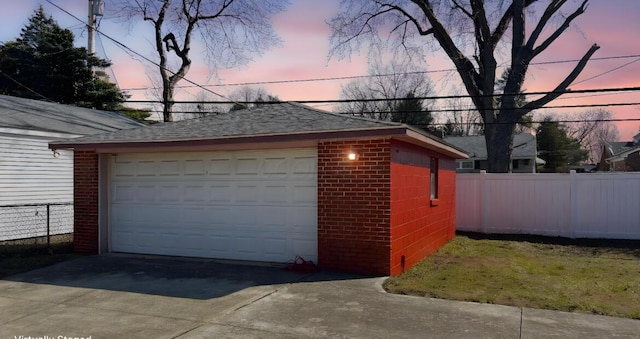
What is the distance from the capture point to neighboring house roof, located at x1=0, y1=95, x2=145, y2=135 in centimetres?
1302

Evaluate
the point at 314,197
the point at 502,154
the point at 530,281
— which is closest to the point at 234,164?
the point at 314,197

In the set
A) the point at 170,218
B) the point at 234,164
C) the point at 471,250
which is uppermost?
the point at 234,164

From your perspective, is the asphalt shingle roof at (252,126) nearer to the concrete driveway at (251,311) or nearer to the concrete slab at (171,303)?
the concrete driveway at (251,311)

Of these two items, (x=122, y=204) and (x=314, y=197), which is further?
(x=122, y=204)

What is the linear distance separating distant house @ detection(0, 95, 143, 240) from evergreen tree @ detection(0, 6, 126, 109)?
13296mm

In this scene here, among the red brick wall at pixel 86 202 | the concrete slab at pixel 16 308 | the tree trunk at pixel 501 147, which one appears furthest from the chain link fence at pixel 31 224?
the tree trunk at pixel 501 147

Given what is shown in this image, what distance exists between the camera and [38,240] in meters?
12.5

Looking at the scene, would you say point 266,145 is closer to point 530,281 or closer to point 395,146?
point 395,146

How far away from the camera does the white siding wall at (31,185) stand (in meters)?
12.2

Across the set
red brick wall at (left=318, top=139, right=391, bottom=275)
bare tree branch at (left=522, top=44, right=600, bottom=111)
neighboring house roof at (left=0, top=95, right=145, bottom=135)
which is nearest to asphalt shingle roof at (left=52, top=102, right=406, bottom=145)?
red brick wall at (left=318, top=139, right=391, bottom=275)

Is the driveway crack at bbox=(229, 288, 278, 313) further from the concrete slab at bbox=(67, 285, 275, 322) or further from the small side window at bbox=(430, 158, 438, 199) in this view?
the small side window at bbox=(430, 158, 438, 199)

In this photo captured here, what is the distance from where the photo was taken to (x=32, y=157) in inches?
507

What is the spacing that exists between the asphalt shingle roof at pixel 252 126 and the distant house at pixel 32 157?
3.61 metres

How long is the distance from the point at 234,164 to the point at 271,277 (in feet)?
8.57
